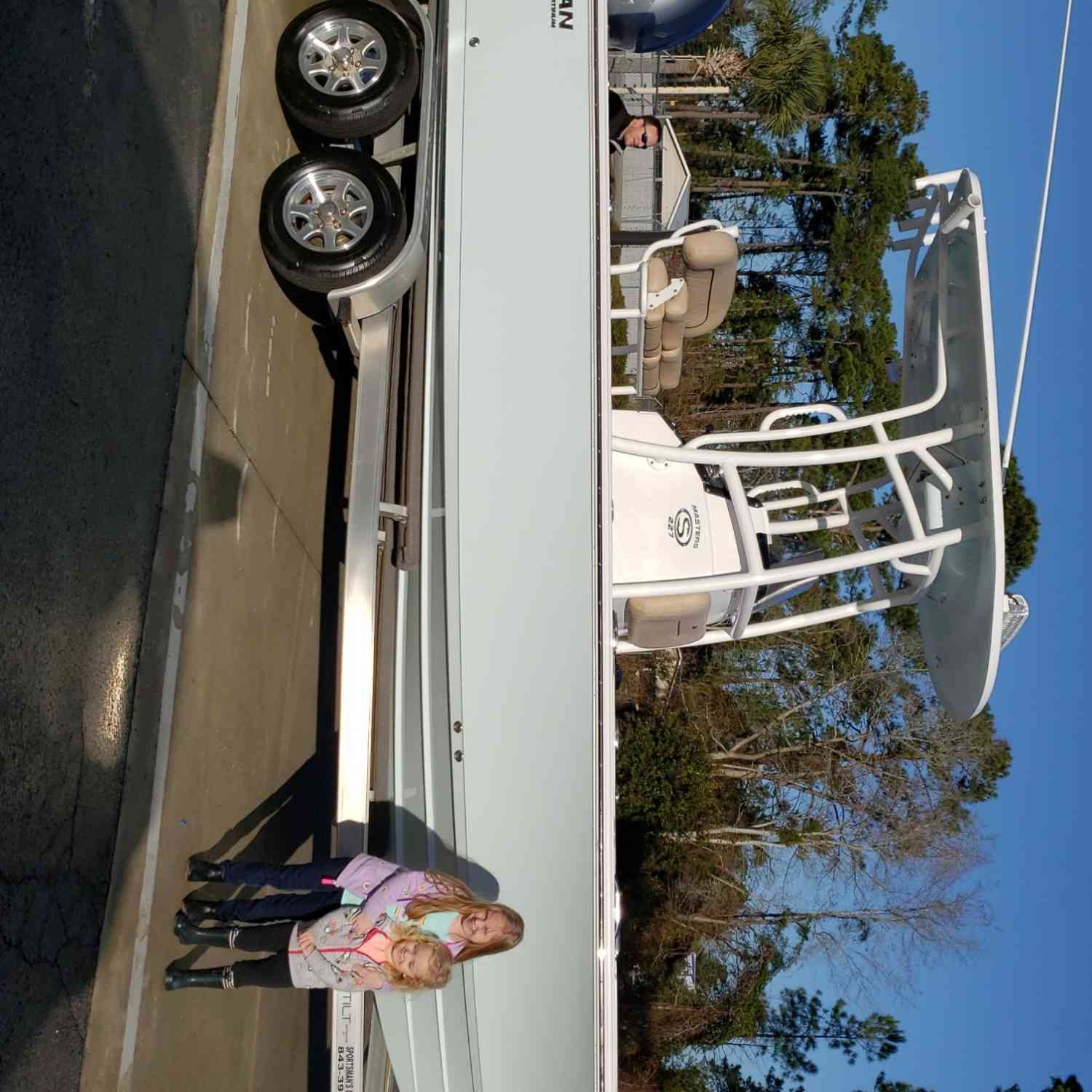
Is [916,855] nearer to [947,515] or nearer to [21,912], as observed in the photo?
[947,515]

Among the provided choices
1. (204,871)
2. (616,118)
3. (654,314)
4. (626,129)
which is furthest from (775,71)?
(204,871)

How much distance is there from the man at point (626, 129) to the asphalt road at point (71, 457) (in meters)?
3.18

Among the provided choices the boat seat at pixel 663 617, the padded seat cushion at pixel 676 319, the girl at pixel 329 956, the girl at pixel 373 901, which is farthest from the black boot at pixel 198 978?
the padded seat cushion at pixel 676 319

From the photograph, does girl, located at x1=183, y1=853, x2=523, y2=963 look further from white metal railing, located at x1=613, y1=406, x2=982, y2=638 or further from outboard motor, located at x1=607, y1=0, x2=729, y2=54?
outboard motor, located at x1=607, y1=0, x2=729, y2=54

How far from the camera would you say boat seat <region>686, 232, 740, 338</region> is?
6.48 metres

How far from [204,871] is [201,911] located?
0.56 feet

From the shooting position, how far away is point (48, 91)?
12.2ft

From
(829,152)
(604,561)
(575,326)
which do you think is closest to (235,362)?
(575,326)

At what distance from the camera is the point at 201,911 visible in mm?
4305

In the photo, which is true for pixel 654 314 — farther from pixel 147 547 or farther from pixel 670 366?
pixel 147 547

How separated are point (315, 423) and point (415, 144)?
1.81 m

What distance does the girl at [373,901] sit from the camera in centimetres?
358

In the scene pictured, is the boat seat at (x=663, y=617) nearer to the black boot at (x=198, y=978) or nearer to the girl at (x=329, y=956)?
the girl at (x=329, y=956)

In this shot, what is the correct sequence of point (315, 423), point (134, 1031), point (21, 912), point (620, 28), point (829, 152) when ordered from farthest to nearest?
point (829, 152) < point (620, 28) < point (315, 423) < point (134, 1031) < point (21, 912)
